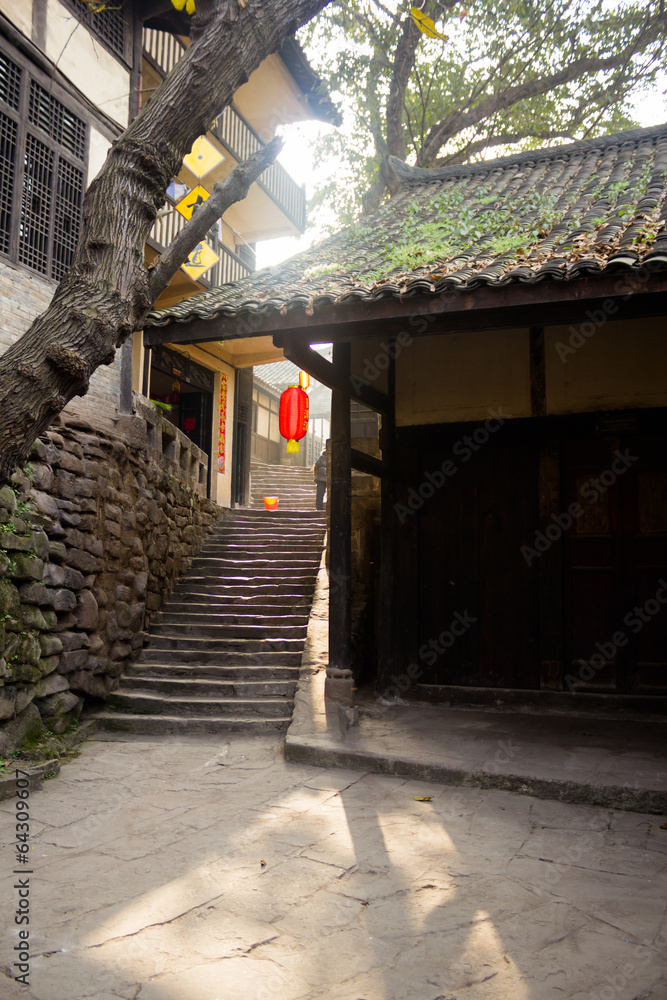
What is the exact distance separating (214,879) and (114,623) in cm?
428

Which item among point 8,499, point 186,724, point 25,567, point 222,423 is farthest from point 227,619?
point 222,423

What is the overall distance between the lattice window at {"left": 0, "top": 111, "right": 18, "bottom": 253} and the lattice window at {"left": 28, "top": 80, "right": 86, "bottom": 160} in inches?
15.6

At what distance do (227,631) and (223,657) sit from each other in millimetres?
592

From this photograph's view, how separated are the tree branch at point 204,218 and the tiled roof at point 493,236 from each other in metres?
1.51

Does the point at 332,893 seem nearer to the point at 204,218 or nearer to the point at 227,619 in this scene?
the point at 204,218

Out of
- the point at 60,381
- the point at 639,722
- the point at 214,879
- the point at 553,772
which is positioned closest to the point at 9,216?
the point at 60,381

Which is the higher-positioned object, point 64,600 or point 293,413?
point 293,413

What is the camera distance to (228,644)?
26.2ft

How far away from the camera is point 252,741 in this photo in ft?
20.4

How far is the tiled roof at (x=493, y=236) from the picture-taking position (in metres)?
4.91

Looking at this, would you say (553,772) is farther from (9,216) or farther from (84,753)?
(9,216)

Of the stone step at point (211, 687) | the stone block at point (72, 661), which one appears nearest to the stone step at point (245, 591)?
the stone step at point (211, 687)

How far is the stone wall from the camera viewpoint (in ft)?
18.4

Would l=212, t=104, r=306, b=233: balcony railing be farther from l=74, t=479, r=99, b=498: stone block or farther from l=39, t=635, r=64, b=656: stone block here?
l=39, t=635, r=64, b=656: stone block
